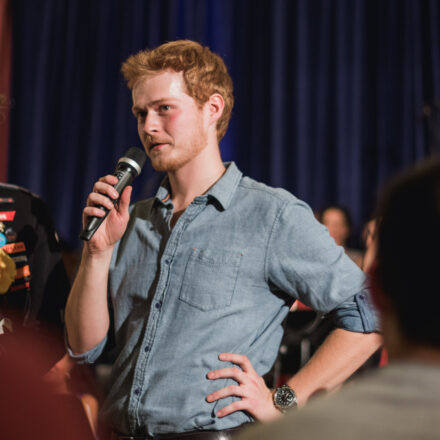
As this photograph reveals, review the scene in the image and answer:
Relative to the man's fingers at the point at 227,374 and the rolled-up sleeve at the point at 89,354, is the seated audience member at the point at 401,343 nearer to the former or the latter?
the man's fingers at the point at 227,374

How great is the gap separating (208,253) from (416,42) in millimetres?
3235

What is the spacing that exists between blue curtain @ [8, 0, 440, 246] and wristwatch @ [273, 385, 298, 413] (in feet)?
9.35

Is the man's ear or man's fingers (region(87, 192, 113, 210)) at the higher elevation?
the man's ear

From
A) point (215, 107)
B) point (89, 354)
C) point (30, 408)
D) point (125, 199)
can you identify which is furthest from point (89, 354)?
point (30, 408)

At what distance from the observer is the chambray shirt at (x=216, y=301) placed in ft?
4.20

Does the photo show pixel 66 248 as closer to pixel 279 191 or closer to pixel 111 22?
pixel 111 22

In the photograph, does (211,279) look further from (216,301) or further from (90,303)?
(90,303)

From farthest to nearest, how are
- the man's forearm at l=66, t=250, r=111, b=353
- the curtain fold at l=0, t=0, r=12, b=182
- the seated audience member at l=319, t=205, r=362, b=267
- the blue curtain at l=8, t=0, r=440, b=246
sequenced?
the curtain fold at l=0, t=0, r=12, b=182, the blue curtain at l=8, t=0, r=440, b=246, the seated audience member at l=319, t=205, r=362, b=267, the man's forearm at l=66, t=250, r=111, b=353

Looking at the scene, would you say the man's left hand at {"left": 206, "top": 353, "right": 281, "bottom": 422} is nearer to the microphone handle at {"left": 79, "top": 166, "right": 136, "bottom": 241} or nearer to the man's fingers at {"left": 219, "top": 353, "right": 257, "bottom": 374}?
the man's fingers at {"left": 219, "top": 353, "right": 257, "bottom": 374}

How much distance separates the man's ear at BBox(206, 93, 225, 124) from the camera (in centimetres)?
156

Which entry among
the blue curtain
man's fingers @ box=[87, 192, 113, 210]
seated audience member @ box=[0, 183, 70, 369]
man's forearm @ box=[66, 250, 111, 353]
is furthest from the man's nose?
the blue curtain

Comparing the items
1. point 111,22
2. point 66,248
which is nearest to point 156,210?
point 66,248

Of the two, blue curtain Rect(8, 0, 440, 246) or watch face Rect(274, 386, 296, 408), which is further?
blue curtain Rect(8, 0, 440, 246)

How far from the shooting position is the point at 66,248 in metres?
3.89
